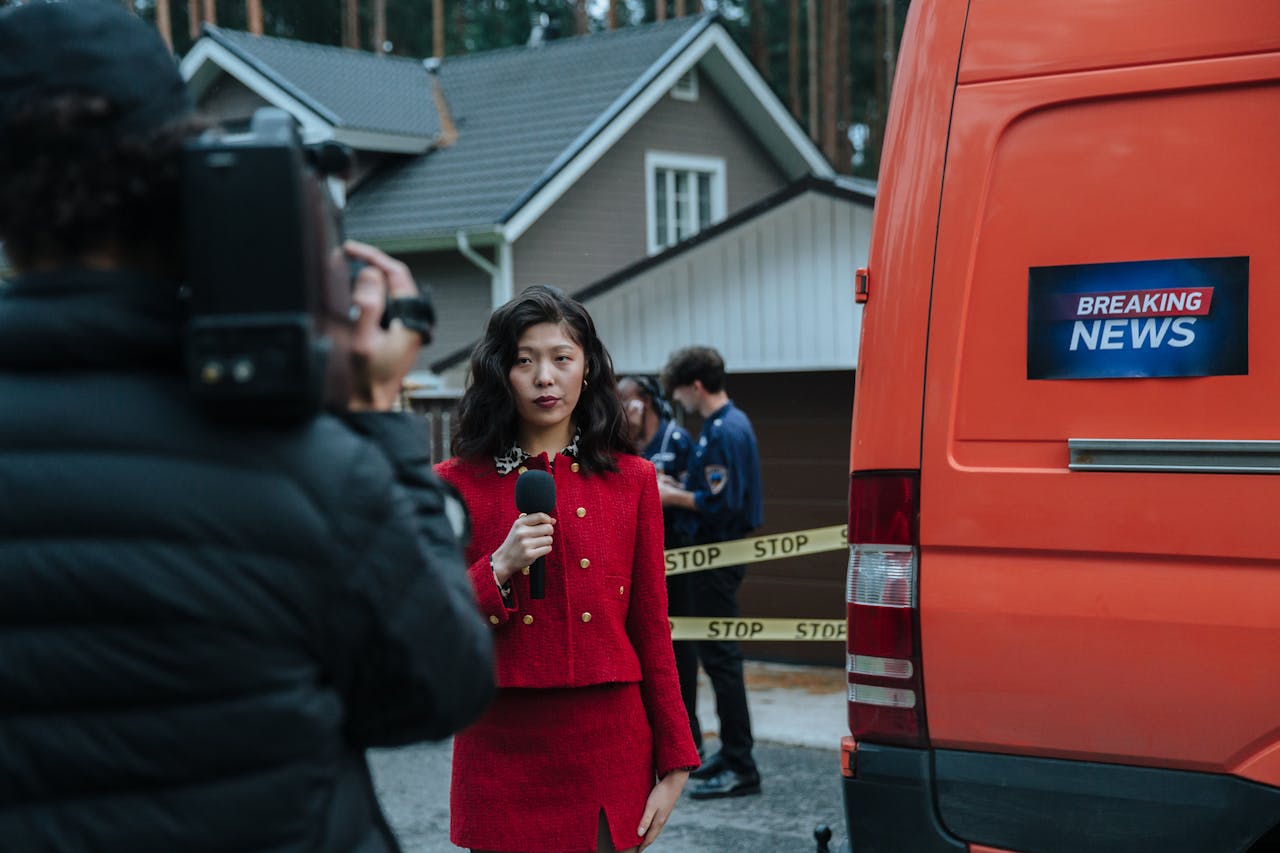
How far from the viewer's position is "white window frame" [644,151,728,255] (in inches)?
826

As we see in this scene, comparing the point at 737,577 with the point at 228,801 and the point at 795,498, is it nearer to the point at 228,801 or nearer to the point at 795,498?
the point at 795,498

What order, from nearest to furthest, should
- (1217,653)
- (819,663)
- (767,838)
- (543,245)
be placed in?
(1217,653) < (767,838) < (819,663) < (543,245)

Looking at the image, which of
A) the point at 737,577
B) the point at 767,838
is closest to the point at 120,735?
the point at 767,838

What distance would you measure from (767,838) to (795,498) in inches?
169

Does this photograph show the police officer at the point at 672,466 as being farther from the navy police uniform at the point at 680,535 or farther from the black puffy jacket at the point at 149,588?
the black puffy jacket at the point at 149,588

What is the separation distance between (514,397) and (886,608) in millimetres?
976

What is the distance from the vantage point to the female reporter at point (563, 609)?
119 inches

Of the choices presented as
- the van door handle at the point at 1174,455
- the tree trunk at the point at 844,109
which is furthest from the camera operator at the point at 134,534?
the tree trunk at the point at 844,109

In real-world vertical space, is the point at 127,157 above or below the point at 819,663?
above

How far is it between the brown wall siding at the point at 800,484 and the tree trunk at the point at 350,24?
29409 millimetres

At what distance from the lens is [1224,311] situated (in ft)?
9.22

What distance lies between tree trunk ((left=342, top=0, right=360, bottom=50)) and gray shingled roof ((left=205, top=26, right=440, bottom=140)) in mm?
14352

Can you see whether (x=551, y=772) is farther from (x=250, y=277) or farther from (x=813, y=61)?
(x=813, y=61)

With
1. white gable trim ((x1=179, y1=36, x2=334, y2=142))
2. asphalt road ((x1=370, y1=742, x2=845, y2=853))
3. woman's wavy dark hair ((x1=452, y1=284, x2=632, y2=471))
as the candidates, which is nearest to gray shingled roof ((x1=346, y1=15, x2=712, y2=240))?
white gable trim ((x1=179, y1=36, x2=334, y2=142))
